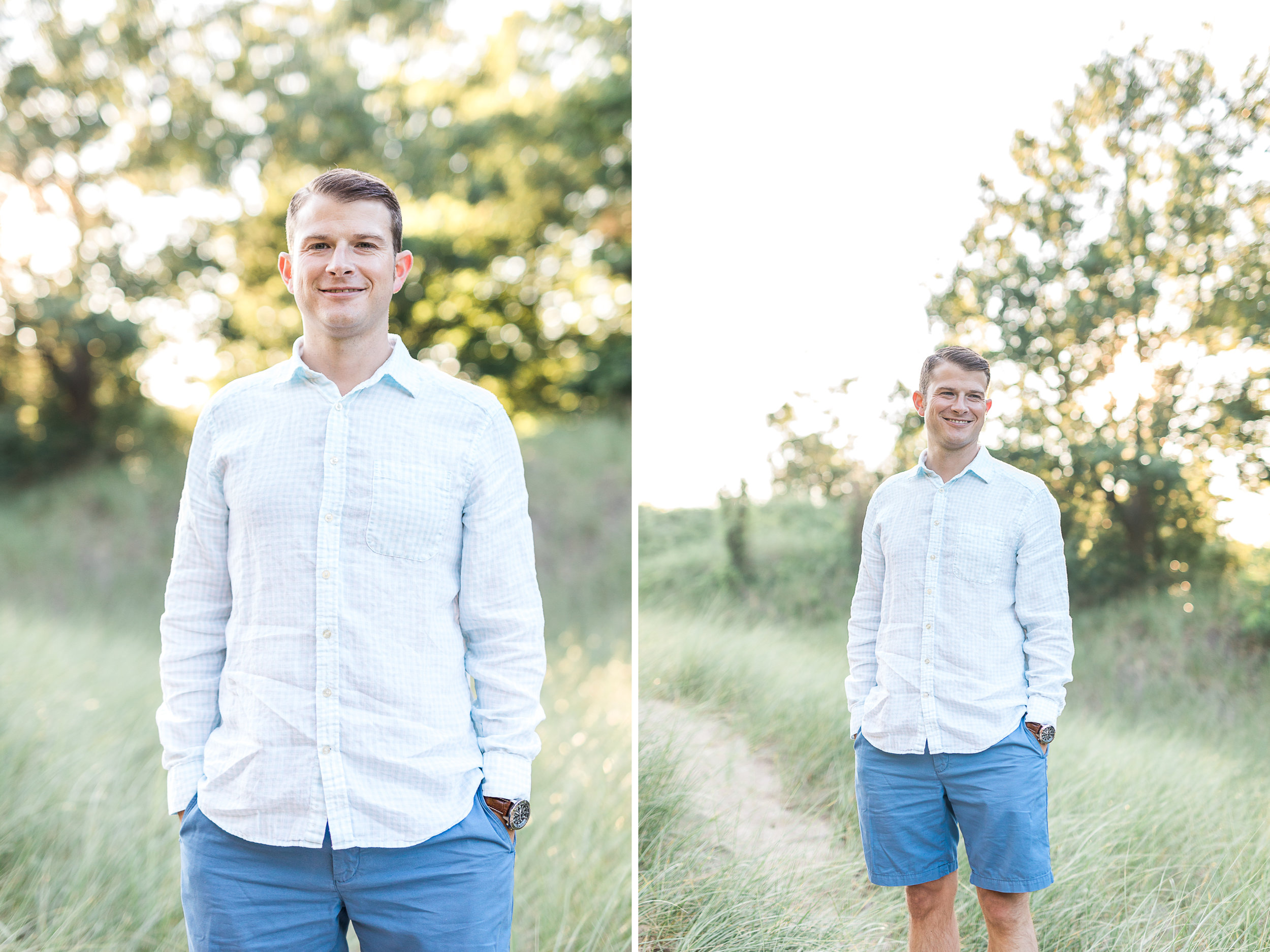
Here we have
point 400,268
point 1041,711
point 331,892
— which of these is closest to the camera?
point 331,892

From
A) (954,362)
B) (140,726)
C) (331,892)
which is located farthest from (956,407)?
(140,726)

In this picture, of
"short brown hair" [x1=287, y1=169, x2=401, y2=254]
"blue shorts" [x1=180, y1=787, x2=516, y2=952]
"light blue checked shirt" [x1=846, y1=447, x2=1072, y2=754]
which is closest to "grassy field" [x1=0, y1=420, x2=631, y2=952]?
"light blue checked shirt" [x1=846, y1=447, x2=1072, y2=754]

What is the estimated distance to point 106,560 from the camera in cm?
706

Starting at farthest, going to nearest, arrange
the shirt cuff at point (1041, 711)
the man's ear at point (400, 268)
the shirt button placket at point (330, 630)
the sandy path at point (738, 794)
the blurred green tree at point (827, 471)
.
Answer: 1. the blurred green tree at point (827, 471)
2. the sandy path at point (738, 794)
3. the shirt cuff at point (1041, 711)
4. the man's ear at point (400, 268)
5. the shirt button placket at point (330, 630)

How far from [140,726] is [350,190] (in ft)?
9.79

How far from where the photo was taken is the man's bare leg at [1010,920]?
201 cm

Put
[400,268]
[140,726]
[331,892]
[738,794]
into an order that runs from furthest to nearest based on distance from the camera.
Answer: [140,726] < [738,794] < [400,268] < [331,892]

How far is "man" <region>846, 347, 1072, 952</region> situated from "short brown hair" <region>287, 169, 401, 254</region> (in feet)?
4.16

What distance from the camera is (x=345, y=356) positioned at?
1.45 m

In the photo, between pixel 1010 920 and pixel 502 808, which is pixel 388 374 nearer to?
pixel 502 808

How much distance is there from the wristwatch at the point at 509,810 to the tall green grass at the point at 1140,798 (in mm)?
1134

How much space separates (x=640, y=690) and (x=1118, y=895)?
1.32 meters

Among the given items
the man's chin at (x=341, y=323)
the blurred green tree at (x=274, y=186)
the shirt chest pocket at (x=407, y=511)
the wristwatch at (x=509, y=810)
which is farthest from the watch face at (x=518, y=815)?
the blurred green tree at (x=274, y=186)

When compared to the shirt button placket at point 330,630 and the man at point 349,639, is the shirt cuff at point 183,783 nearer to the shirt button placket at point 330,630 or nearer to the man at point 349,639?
the man at point 349,639
